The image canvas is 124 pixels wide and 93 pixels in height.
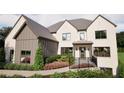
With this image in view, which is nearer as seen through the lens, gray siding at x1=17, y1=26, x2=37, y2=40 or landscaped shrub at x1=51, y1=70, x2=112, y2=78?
landscaped shrub at x1=51, y1=70, x2=112, y2=78

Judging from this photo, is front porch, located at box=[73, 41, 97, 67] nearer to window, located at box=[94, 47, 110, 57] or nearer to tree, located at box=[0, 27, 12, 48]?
window, located at box=[94, 47, 110, 57]

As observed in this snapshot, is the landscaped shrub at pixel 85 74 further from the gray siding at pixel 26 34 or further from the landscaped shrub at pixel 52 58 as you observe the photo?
the gray siding at pixel 26 34

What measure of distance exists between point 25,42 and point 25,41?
39mm

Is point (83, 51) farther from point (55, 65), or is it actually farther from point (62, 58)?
point (55, 65)

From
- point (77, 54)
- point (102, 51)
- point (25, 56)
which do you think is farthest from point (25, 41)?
point (102, 51)

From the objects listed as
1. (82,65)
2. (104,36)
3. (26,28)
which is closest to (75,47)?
(82,65)

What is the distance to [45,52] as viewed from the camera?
6207mm

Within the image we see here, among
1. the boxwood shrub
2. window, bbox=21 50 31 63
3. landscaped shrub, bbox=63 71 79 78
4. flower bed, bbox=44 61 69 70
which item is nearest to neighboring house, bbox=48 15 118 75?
flower bed, bbox=44 61 69 70

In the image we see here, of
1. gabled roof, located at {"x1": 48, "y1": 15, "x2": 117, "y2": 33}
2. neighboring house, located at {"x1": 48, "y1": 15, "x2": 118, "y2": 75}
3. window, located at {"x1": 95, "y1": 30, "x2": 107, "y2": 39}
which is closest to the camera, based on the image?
neighboring house, located at {"x1": 48, "y1": 15, "x2": 118, "y2": 75}

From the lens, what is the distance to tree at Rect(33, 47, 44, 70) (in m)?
5.91

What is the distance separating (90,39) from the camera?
6.11 meters

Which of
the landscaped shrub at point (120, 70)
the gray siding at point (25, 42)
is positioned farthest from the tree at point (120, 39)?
the gray siding at point (25, 42)

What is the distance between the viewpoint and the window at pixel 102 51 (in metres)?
5.82
